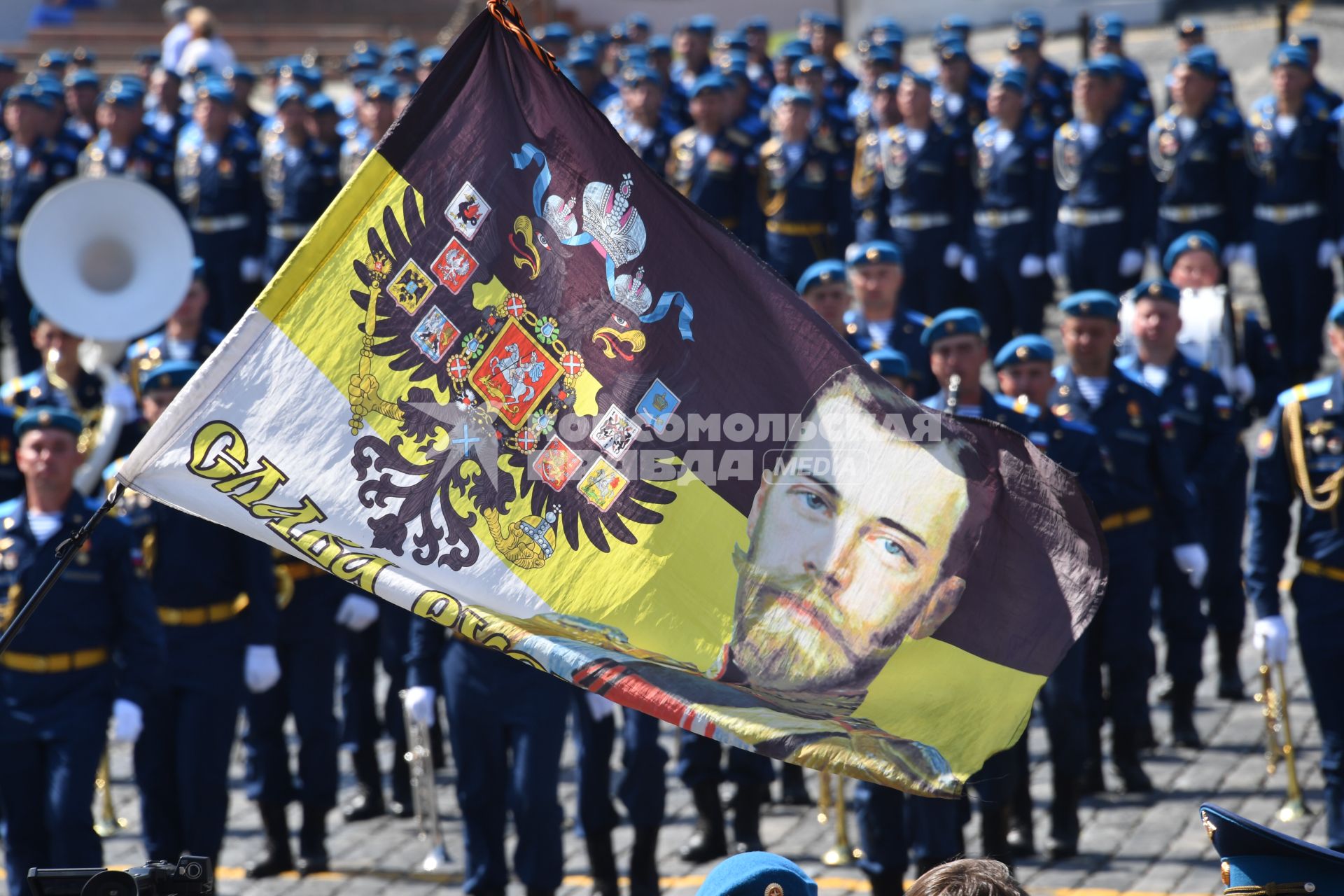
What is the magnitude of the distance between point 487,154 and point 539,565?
1079 millimetres

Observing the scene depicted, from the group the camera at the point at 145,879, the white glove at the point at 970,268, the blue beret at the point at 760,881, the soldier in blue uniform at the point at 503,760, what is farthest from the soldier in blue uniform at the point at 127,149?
the blue beret at the point at 760,881

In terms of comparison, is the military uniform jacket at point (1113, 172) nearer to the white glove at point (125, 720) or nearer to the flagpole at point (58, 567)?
the white glove at point (125, 720)

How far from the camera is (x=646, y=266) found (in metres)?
4.68

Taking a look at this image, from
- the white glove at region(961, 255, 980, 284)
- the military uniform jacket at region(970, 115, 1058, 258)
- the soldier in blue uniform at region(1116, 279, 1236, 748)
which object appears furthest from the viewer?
the white glove at region(961, 255, 980, 284)

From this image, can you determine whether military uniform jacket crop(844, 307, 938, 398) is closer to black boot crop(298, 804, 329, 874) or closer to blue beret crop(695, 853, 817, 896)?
black boot crop(298, 804, 329, 874)

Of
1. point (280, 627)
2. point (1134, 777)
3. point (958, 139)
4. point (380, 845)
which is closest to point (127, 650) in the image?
point (280, 627)

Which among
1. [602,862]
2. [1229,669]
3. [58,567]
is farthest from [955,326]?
[58,567]

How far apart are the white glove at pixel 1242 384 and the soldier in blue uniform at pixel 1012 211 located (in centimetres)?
317

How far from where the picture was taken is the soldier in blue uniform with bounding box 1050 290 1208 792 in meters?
8.05

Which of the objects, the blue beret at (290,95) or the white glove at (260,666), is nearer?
the white glove at (260,666)

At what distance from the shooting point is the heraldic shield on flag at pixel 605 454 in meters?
4.41

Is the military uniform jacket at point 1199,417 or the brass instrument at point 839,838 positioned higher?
the military uniform jacket at point 1199,417

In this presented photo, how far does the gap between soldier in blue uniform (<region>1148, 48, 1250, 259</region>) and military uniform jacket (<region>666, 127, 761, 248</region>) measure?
2.94 m

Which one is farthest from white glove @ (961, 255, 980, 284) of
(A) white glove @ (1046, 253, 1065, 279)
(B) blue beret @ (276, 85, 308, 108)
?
(B) blue beret @ (276, 85, 308, 108)
